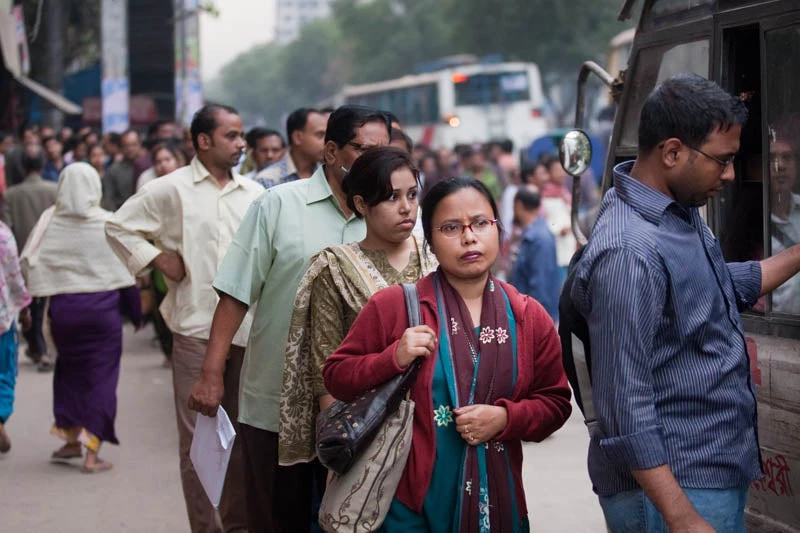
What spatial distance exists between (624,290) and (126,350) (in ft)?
34.2

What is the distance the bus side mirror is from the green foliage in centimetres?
4593

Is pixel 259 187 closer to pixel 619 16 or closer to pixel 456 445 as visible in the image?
pixel 619 16

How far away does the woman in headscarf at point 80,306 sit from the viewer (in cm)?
756

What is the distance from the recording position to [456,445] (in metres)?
3.07

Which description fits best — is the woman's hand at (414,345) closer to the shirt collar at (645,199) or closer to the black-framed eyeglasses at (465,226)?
the black-framed eyeglasses at (465,226)

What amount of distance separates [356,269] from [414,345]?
702 mm

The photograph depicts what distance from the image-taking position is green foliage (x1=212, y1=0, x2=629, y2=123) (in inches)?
2109

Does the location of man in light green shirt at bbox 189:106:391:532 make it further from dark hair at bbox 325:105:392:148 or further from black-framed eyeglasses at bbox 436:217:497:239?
black-framed eyeglasses at bbox 436:217:497:239

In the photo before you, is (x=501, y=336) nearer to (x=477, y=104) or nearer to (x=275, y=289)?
(x=275, y=289)

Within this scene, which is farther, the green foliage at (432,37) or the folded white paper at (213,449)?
the green foliage at (432,37)

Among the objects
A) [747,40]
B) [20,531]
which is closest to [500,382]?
[747,40]

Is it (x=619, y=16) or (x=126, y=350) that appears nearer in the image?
(x=619, y=16)

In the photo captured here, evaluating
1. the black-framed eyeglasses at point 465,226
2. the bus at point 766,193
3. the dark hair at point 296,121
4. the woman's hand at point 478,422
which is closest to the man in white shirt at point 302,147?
the dark hair at point 296,121

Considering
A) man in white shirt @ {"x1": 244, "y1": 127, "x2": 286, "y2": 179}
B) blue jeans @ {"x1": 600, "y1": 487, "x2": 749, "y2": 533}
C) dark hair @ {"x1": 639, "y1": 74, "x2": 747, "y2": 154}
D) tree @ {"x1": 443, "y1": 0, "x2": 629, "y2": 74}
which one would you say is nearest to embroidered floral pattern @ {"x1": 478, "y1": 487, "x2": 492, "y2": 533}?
blue jeans @ {"x1": 600, "y1": 487, "x2": 749, "y2": 533}
